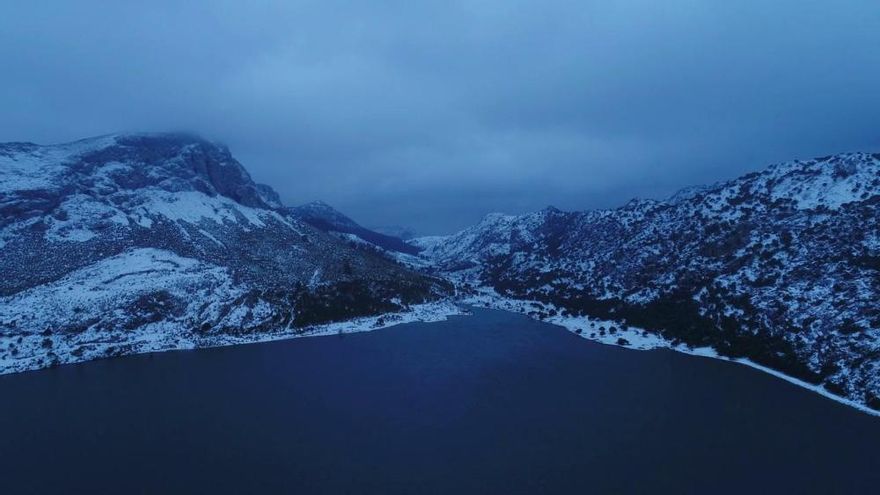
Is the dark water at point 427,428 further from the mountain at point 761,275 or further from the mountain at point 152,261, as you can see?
the mountain at point 152,261

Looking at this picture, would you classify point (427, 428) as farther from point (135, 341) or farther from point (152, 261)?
point (152, 261)

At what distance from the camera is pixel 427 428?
53719 mm

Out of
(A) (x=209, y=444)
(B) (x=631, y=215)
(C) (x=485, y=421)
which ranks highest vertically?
(B) (x=631, y=215)

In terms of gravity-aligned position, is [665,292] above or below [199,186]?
below

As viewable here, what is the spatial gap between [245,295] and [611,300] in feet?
308

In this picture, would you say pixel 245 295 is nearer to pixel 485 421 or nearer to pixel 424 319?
pixel 424 319

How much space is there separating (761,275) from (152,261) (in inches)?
5716

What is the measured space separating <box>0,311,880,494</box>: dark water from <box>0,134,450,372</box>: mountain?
18.2m

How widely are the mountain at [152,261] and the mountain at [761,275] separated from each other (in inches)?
2302

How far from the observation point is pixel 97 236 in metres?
130

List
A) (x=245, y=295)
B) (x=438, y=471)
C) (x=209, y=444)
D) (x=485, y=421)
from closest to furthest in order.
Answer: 1. (x=438, y=471)
2. (x=209, y=444)
3. (x=485, y=421)
4. (x=245, y=295)

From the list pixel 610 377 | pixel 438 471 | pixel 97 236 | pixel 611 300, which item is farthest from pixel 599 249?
pixel 97 236

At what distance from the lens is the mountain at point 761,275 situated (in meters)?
73.7

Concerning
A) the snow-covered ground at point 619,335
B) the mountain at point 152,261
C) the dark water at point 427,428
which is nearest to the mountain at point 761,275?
the snow-covered ground at point 619,335
